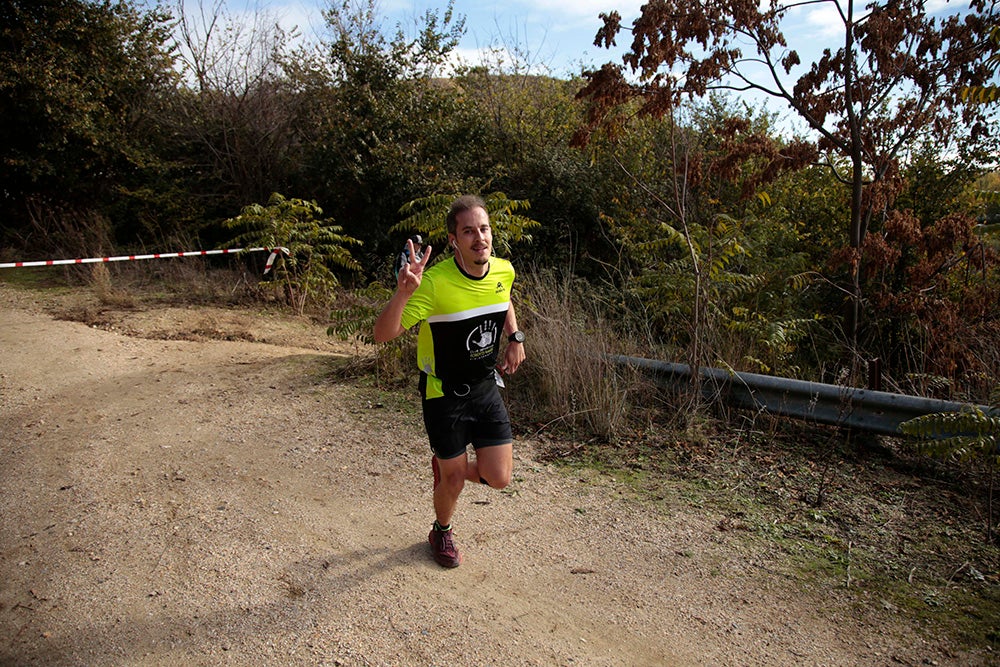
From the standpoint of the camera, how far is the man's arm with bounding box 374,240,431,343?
11.7 ft

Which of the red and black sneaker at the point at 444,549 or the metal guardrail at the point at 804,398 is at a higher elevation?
the metal guardrail at the point at 804,398

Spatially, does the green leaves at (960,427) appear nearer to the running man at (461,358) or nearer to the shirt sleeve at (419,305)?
the running man at (461,358)

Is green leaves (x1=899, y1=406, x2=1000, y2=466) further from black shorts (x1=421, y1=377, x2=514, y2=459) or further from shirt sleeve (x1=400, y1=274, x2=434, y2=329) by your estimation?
shirt sleeve (x1=400, y1=274, x2=434, y2=329)

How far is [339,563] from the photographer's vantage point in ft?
13.4

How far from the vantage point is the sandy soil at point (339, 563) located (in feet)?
11.0

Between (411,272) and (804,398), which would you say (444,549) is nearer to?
(411,272)

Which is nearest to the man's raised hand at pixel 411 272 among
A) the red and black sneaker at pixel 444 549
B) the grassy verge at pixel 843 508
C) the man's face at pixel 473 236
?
the man's face at pixel 473 236

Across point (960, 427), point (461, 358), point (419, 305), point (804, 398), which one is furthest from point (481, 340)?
point (804, 398)

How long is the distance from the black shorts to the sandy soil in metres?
0.68

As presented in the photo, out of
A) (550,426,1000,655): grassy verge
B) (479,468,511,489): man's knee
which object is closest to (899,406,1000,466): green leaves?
(550,426,1000,655): grassy verge

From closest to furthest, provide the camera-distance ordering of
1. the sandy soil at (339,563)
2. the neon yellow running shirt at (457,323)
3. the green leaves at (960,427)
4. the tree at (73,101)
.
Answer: the sandy soil at (339,563)
the neon yellow running shirt at (457,323)
the green leaves at (960,427)
the tree at (73,101)

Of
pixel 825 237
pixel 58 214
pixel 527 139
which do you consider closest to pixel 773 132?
pixel 825 237

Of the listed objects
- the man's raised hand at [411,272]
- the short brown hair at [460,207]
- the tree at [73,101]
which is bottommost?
→ the man's raised hand at [411,272]

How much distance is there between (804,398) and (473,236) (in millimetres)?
3208
